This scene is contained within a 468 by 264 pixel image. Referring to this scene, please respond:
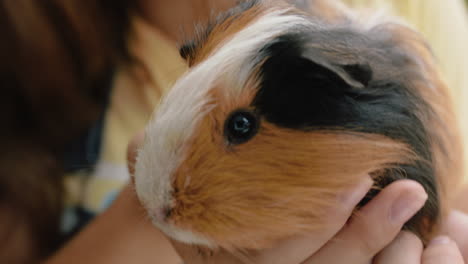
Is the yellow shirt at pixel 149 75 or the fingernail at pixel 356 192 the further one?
the yellow shirt at pixel 149 75

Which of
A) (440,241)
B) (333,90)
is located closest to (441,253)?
(440,241)

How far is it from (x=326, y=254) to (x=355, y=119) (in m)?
0.29

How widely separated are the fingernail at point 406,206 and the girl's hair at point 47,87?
135 cm

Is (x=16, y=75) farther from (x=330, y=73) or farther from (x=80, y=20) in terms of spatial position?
(x=330, y=73)

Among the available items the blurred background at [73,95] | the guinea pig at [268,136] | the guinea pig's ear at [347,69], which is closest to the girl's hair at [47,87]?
the blurred background at [73,95]

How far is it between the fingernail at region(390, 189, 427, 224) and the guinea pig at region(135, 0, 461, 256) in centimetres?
5

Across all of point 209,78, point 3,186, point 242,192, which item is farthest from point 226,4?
point 3,186

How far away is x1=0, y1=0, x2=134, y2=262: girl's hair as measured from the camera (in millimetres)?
1774

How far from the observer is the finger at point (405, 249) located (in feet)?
2.72

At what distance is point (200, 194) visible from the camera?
2.23 feet

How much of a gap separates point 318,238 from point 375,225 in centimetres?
10

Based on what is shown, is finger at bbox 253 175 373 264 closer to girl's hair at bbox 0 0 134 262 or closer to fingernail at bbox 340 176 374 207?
fingernail at bbox 340 176 374 207

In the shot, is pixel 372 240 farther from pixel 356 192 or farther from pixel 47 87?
pixel 47 87

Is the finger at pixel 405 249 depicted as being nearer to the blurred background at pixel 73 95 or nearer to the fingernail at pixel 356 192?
the fingernail at pixel 356 192
